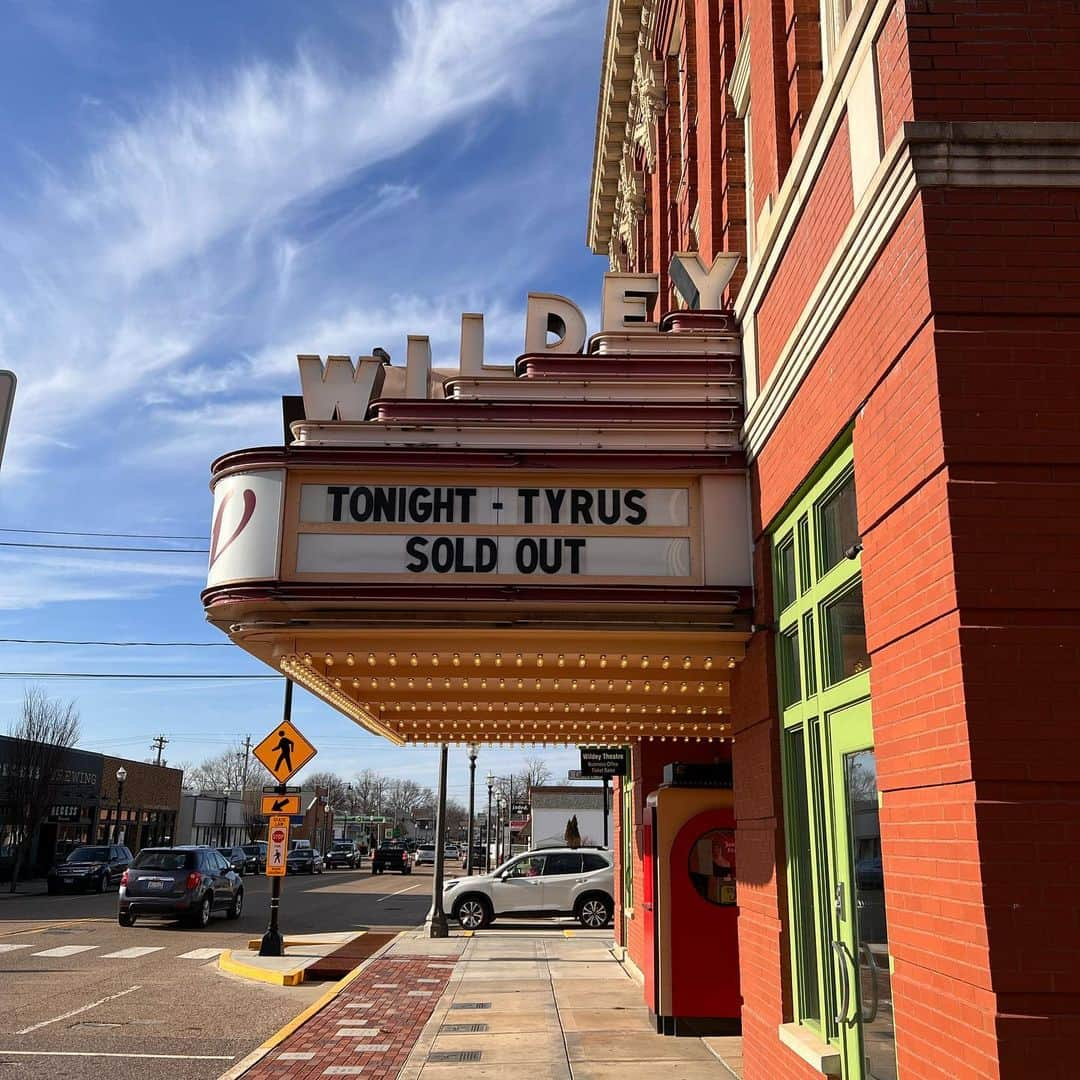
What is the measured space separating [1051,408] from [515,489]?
13.5 feet

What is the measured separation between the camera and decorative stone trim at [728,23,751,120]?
31.8ft

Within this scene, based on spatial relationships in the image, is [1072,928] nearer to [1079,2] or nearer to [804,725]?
[804,725]

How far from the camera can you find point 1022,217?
4.58m

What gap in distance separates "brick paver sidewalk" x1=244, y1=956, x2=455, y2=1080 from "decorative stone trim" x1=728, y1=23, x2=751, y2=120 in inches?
359

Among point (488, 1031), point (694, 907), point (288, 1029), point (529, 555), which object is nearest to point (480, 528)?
point (529, 555)

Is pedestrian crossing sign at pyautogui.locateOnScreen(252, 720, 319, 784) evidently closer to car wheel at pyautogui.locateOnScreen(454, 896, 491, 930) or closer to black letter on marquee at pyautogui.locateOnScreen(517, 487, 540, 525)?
car wheel at pyautogui.locateOnScreen(454, 896, 491, 930)

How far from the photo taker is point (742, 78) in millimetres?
9867

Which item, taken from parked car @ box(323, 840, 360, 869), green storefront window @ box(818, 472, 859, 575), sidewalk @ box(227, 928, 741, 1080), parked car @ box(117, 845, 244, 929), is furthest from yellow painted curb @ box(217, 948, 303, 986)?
parked car @ box(323, 840, 360, 869)

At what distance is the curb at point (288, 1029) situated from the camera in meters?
8.98

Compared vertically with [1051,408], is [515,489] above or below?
above

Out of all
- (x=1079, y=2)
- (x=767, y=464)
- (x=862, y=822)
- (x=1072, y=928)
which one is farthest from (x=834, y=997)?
(x=1079, y=2)

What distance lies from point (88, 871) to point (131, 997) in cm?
2368

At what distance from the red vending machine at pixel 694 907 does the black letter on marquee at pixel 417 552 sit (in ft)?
16.1

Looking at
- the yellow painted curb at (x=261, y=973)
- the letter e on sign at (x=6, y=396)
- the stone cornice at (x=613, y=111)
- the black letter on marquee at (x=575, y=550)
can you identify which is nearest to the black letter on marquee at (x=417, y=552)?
the black letter on marquee at (x=575, y=550)
